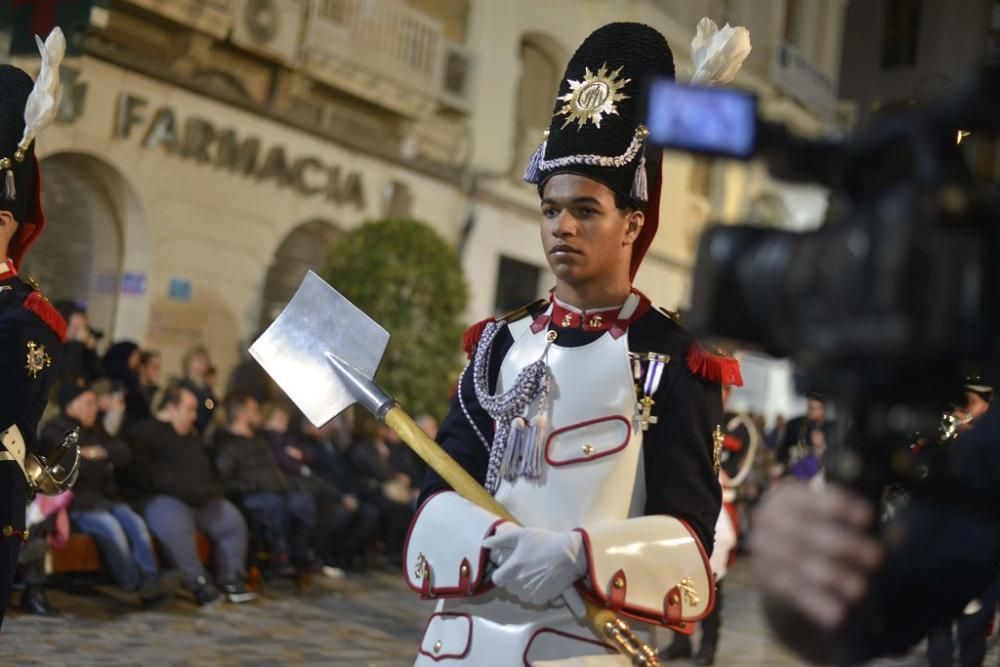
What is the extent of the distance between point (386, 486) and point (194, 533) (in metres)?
2.92

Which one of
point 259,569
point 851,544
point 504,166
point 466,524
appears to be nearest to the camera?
point 851,544

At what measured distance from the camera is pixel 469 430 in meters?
3.34

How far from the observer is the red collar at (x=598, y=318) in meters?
3.27

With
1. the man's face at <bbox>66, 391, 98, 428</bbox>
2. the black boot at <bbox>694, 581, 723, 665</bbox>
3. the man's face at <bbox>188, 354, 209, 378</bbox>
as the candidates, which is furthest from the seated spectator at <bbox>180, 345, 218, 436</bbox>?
the black boot at <bbox>694, 581, 723, 665</bbox>

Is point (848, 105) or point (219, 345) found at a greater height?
point (848, 105)

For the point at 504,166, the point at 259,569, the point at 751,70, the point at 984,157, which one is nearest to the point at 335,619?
the point at 259,569

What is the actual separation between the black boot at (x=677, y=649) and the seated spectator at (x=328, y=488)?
3.24m

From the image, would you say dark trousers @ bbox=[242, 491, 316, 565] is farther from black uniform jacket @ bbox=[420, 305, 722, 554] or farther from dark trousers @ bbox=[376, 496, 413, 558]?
black uniform jacket @ bbox=[420, 305, 722, 554]

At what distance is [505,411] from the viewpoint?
3191 millimetres

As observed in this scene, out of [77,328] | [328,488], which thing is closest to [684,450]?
[77,328]

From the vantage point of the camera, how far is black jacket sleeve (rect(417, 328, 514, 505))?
3271 millimetres

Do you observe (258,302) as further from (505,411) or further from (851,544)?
(851,544)

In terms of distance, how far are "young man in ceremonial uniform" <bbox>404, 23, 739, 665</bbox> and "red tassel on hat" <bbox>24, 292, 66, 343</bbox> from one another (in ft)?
5.39

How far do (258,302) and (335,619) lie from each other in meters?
6.64
